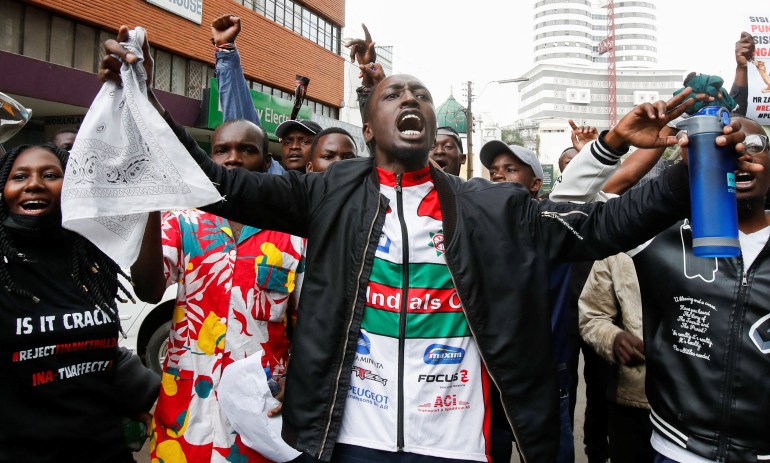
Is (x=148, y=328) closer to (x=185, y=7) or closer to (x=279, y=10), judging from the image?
(x=185, y=7)

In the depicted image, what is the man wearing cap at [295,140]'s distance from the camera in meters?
4.44

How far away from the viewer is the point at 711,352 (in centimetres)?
202

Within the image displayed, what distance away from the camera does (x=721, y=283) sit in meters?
2.03

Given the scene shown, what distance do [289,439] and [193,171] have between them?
91cm

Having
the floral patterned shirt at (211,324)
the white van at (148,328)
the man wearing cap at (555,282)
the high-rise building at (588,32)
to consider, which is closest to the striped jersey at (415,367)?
the man wearing cap at (555,282)

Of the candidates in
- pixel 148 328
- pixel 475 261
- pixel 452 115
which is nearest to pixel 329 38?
pixel 452 115

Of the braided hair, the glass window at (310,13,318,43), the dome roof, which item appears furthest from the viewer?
the dome roof

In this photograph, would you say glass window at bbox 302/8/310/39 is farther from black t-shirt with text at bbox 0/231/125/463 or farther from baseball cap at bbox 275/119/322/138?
black t-shirt with text at bbox 0/231/125/463

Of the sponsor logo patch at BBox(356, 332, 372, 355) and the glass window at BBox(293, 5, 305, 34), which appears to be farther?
the glass window at BBox(293, 5, 305, 34)

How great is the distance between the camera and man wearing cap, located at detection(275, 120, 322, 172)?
4441 millimetres

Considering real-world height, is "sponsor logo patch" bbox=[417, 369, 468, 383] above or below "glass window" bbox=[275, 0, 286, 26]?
below

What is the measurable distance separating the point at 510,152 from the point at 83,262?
103 inches

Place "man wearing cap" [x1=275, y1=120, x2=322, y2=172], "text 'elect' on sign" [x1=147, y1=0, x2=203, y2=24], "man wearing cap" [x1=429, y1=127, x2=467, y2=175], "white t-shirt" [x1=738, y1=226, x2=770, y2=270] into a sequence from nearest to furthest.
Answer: "white t-shirt" [x1=738, y1=226, x2=770, y2=270] → "man wearing cap" [x1=275, y1=120, x2=322, y2=172] → "man wearing cap" [x1=429, y1=127, x2=467, y2=175] → "text 'elect' on sign" [x1=147, y1=0, x2=203, y2=24]

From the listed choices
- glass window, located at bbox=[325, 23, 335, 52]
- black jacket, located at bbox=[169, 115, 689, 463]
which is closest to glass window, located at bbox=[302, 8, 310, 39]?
glass window, located at bbox=[325, 23, 335, 52]
